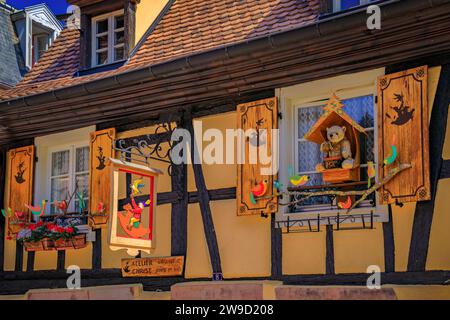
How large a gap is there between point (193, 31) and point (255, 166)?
216 cm

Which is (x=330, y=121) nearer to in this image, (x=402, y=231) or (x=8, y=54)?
(x=402, y=231)

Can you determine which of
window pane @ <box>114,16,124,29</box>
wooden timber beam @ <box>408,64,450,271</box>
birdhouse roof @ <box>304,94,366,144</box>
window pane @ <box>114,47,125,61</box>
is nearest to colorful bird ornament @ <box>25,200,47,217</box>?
window pane @ <box>114,47,125,61</box>

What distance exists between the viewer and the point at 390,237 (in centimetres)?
757

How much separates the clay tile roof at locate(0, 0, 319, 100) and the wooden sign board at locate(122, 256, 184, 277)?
2172mm

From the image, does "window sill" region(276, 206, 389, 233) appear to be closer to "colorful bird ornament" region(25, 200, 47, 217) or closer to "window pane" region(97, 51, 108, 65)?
"colorful bird ornament" region(25, 200, 47, 217)

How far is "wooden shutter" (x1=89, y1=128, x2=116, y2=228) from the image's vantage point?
970cm

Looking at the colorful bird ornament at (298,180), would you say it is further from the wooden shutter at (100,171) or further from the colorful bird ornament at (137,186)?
the wooden shutter at (100,171)

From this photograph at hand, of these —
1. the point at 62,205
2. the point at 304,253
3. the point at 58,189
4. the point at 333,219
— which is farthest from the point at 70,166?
the point at 333,219

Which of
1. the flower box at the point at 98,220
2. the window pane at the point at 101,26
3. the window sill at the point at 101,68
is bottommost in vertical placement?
the flower box at the point at 98,220

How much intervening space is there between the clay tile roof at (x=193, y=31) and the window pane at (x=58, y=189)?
3.75 ft

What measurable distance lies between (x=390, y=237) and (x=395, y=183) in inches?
19.2

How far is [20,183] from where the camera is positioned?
A: 35.0 ft

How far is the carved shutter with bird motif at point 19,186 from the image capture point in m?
10.5

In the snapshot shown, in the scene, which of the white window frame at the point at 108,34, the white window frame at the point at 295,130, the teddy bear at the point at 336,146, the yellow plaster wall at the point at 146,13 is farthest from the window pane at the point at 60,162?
the teddy bear at the point at 336,146
